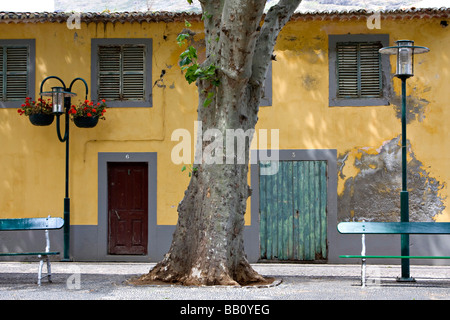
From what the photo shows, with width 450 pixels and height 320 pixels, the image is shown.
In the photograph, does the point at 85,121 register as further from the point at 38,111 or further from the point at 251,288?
the point at 251,288

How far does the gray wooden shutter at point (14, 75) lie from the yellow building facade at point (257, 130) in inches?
8.2

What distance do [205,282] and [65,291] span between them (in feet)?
6.13

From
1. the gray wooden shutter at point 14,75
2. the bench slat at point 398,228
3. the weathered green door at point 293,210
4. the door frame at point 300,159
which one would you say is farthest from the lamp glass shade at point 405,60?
the gray wooden shutter at point 14,75

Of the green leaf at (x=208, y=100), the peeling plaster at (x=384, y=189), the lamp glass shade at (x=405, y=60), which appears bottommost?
the peeling plaster at (x=384, y=189)

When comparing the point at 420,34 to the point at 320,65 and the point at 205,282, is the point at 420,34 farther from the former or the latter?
the point at 205,282

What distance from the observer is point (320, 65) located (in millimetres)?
14672

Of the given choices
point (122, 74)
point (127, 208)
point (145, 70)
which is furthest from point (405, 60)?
point (127, 208)

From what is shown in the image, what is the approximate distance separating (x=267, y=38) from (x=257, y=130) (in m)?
4.37

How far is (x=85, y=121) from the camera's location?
14492mm

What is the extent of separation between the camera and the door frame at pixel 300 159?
14.4 metres

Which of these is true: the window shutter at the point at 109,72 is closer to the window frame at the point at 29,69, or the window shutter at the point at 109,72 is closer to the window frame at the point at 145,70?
the window frame at the point at 145,70

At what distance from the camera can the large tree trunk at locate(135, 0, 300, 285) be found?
32.0ft
